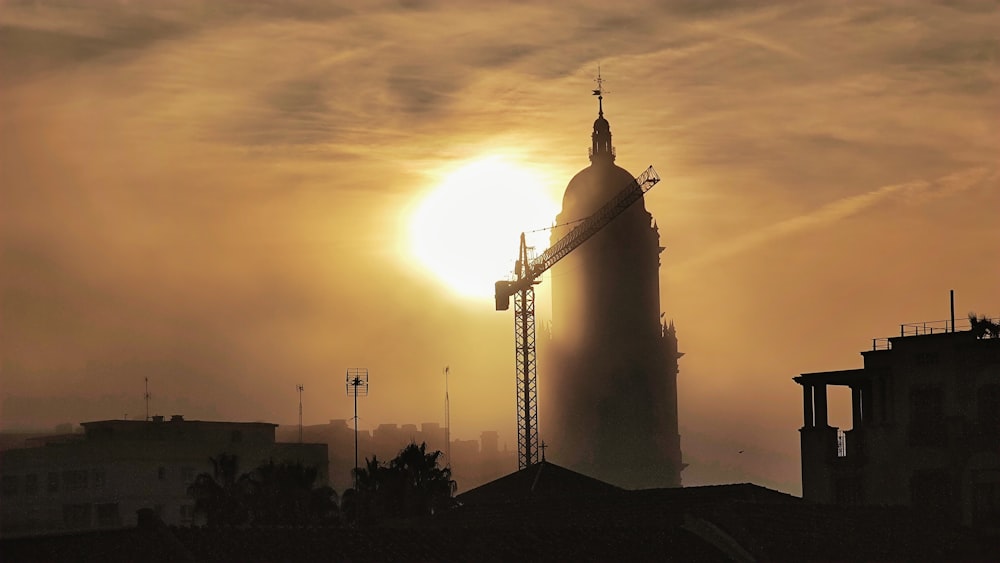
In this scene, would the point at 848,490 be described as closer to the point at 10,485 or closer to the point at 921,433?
the point at 921,433

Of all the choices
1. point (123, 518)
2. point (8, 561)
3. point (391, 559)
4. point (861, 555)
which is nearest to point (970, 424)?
point (861, 555)

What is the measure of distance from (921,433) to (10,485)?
96.3 m

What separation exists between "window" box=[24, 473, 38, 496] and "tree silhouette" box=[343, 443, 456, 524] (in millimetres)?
49742

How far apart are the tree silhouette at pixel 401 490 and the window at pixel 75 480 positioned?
49.3 meters

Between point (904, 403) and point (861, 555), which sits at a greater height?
point (904, 403)

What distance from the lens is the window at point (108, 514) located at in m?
186

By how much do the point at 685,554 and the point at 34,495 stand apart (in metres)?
101

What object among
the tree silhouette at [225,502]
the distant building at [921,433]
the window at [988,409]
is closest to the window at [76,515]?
the tree silhouette at [225,502]

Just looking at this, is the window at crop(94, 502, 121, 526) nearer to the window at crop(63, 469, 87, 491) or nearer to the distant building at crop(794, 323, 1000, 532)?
the window at crop(63, 469, 87, 491)

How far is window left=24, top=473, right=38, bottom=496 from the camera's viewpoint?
18288 centimetres

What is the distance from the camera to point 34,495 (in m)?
183

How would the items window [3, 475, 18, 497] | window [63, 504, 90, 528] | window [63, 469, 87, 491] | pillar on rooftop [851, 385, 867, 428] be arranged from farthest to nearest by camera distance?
1. window [63, 469, 87, 491]
2. window [63, 504, 90, 528]
3. window [3, 475, 18, 497]
4. pillar on rooftop [851, 385, 867, 428]

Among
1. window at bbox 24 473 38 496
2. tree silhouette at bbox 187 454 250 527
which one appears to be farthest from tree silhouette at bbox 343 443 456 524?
window at bbox 24 473 38 496

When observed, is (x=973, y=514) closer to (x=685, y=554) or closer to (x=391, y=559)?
(x=685, y=554)
